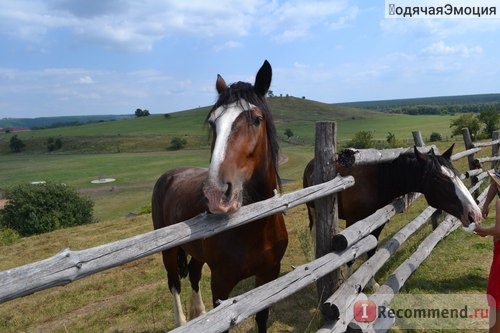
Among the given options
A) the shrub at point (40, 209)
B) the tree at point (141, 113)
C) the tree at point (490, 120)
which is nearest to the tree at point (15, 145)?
the tree at point (141, 113)

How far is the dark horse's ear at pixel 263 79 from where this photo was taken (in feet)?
9.48

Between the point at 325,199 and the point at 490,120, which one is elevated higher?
the point at 490,120

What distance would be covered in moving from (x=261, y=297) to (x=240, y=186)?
0.89m

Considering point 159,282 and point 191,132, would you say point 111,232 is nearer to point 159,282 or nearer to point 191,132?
point 159,282

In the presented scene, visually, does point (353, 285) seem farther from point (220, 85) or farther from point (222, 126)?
point (220, 85)

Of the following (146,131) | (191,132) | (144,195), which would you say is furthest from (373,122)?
(144,195)

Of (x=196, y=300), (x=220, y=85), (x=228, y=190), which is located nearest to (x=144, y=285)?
(x=196, y=300)

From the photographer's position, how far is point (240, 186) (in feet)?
7.87

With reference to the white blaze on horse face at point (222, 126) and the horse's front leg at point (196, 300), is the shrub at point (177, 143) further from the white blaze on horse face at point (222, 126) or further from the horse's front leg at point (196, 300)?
the white blaze on horse face at point (222, 126)

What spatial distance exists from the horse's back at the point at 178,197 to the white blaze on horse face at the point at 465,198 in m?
2.97

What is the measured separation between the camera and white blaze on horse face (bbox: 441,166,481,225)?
3.93 metres

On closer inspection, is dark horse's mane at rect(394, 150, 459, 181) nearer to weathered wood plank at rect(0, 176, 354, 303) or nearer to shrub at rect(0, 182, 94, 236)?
weathered wood plank at rect(0, 176, 354, 303)

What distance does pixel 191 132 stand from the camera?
9375cm

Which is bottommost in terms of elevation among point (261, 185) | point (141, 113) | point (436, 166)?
point (436, 166)
